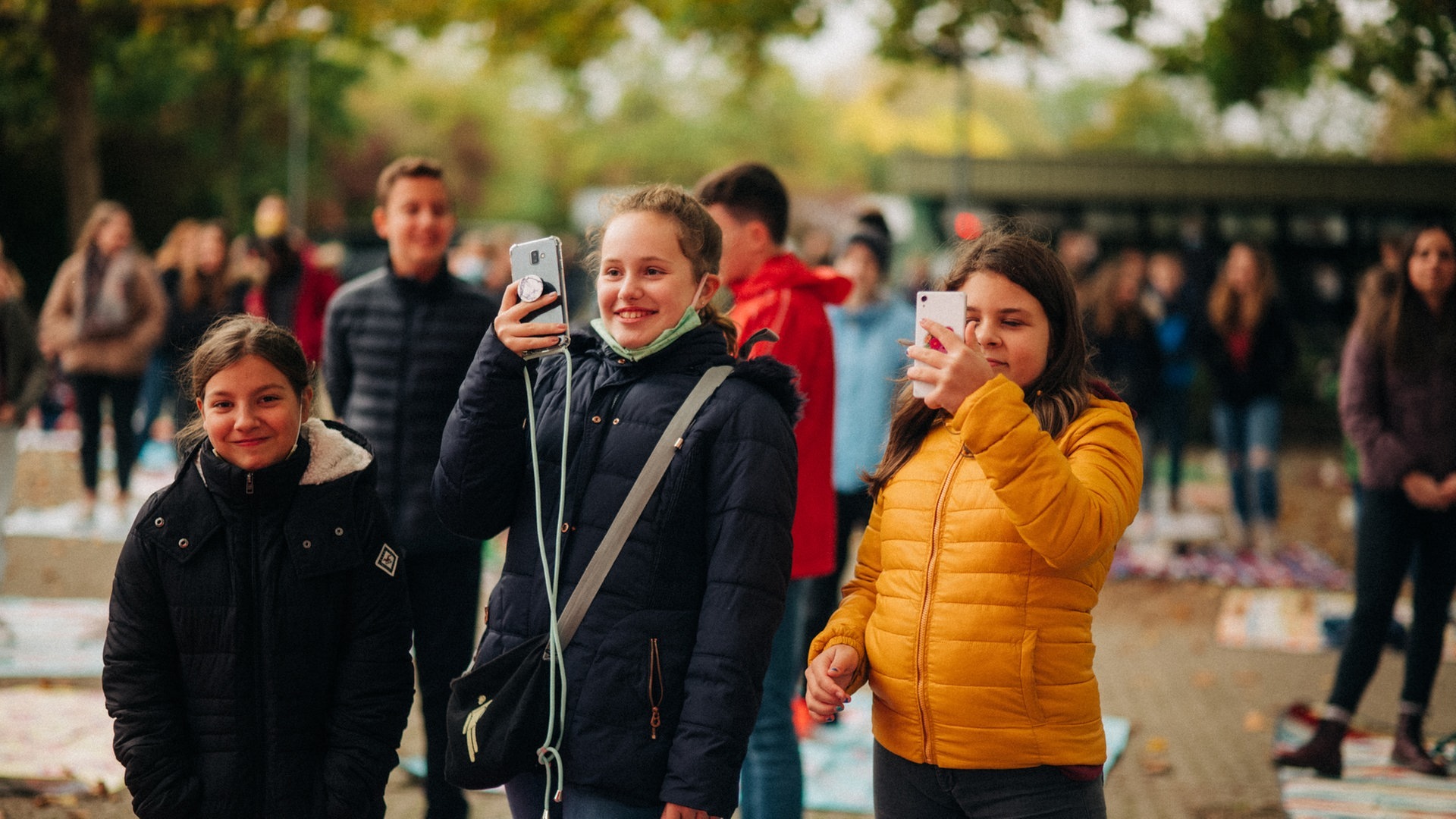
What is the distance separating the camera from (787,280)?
4527mm

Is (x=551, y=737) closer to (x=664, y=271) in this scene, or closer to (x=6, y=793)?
(x=664, y=271)

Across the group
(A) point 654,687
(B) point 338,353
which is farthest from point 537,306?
(B) point 338,353

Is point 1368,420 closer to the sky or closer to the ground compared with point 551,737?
closer to the sky

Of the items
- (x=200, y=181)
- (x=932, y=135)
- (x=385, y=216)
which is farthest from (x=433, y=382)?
(x=932, y=135)

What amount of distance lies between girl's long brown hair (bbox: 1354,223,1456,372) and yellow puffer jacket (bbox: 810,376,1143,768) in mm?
3406

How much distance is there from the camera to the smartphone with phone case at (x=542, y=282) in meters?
2.90

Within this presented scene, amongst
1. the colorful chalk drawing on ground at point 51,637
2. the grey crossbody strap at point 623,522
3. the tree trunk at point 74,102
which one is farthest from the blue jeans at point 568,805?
the tree trunk at point 74,102

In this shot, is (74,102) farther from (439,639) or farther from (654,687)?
(654,687)

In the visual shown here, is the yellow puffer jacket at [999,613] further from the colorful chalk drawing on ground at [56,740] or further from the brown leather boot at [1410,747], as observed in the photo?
the brown leather boot at [1410,747]

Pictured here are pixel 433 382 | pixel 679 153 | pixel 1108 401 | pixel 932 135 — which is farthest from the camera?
pixel 932 135

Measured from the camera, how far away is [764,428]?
2.96 meters

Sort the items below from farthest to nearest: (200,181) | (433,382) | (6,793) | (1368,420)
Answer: (200,181) → (1368,420) → (6,793) → (433,382)

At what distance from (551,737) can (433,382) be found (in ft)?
6.19

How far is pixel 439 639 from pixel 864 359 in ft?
11.6
